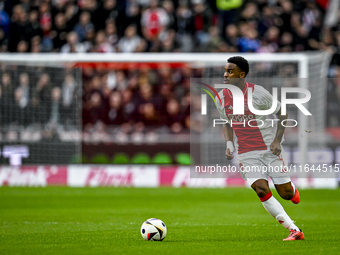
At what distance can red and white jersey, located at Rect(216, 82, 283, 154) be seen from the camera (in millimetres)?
6461

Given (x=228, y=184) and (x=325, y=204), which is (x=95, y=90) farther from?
(x=325, y=204)

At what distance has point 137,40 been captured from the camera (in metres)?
16.5

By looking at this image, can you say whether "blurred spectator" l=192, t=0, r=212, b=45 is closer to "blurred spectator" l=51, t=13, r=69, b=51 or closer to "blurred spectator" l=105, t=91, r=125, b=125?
"blurred spectator" l=105, t=91, r=125, b=125

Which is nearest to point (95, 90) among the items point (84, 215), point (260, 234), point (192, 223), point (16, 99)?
point (16, 99)

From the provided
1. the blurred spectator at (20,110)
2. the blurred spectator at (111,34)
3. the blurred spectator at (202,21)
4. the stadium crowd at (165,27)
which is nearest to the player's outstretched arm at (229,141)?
the blurred spectator at (20,110)

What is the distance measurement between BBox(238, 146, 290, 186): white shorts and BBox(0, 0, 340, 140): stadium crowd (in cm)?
815

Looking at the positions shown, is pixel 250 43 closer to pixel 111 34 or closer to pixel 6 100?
pixel 111 34

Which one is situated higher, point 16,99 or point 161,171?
point 16,99

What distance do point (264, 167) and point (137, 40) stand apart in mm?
10794

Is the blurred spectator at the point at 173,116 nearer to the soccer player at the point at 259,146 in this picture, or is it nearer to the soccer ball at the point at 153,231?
the soccer player at the point at 259,146

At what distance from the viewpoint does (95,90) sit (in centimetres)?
1538

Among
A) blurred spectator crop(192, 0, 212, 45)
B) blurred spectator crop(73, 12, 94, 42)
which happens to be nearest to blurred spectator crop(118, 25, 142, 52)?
blurred spectator crop(73, 12, 94, 42)

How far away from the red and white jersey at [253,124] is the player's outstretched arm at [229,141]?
8 cm

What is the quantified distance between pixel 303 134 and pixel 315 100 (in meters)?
1.06
